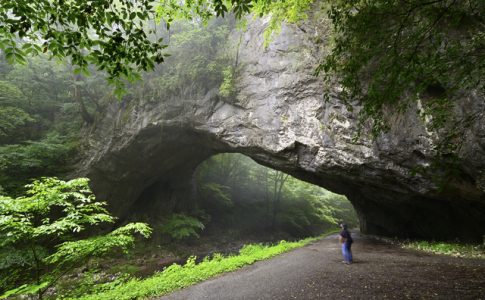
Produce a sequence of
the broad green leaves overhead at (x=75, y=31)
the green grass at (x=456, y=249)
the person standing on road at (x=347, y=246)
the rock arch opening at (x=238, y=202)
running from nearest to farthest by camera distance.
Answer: the broad green leaves overhead at (x=75, y=31)
the person standing on road at (x=347, y=246)
the green grass at (x=456, y=249)
the rock arch opening at (x=238, y=202)

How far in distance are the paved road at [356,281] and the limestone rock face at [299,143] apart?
2362mm

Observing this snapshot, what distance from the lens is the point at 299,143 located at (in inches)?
482

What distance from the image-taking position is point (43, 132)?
653 inches

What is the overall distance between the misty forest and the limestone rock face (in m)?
0.08

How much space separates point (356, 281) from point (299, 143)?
6778 millimetres

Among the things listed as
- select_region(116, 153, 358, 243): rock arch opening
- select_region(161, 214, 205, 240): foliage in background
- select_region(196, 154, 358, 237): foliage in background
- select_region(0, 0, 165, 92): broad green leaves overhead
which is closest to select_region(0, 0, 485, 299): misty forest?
select_region(0, 0, 165, 92): broad green leaves overhead

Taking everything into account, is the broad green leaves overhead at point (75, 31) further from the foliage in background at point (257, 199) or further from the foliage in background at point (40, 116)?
the foliage in background at point (257, 199)

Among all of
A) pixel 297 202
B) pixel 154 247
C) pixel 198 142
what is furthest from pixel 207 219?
pixel 297 202

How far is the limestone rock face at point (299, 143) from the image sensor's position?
9680 millimetres

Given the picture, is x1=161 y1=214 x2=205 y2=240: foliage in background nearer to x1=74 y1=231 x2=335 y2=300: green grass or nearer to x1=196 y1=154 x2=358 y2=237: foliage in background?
x1=196 y1=154 x2=358 y2=237: foliage in background

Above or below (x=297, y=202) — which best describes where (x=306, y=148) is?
above

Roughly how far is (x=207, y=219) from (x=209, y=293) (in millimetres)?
15644

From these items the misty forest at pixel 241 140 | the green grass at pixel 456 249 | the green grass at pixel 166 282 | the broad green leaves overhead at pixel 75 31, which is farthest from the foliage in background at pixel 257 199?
the broad green leaves overhead at pixel 75 31

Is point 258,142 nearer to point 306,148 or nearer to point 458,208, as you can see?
point 306,148
